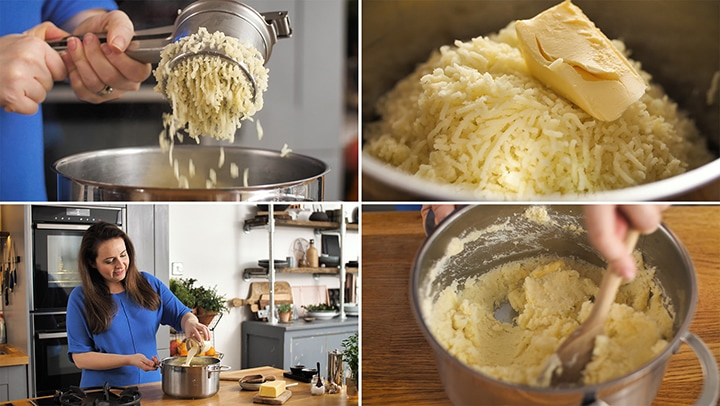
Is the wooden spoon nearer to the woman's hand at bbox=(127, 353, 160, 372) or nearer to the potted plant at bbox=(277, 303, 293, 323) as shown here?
the potted plant at bbox=(277, 303, 293, 323)

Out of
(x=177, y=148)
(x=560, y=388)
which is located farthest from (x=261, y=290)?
(x=560, y=388)

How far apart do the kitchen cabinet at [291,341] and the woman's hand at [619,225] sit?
19.2 inches

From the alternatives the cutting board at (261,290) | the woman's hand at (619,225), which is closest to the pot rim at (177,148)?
the cutting board at (261,290)

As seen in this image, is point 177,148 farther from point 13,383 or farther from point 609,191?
point 609,191

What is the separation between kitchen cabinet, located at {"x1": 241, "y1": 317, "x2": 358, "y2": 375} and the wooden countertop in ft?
1.37

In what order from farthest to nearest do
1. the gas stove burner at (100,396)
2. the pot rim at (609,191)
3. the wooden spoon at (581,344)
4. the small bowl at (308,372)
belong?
the small bowl at (308,372), the gas stove burner at (100,396), the wooden spoon at (581,344), the pot rim at (609,191)

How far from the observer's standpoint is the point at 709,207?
125 centimetres

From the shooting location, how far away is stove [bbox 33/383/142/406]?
1.18 metres

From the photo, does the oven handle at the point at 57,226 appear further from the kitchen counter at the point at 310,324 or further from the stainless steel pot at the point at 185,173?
the kitchen counter at the point at 310,324

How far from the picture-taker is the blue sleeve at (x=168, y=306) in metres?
1.26

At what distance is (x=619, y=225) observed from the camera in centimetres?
114

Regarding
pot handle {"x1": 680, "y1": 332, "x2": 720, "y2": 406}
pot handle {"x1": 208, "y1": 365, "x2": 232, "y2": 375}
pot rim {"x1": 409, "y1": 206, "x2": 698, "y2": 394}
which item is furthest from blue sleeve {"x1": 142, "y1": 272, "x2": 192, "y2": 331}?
pot handle {"x1": 680, "y1": 332, "x2": 720, "y2": 406}

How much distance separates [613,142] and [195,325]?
83 cm

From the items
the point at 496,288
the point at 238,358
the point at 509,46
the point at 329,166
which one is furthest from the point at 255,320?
the point at 509,46
